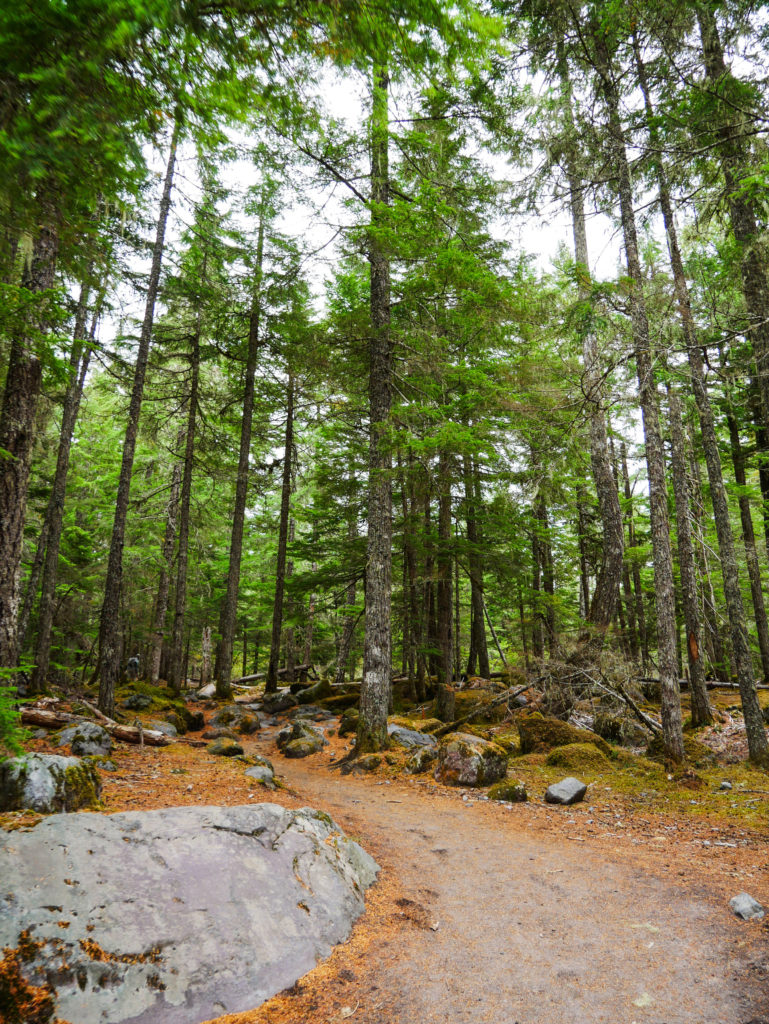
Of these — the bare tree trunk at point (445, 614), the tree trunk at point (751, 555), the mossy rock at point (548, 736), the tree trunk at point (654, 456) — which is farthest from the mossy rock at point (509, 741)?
the tree trunk at point (751, 555)

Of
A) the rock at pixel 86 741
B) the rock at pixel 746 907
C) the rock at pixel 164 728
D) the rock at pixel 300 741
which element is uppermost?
the rock at pixel 86 741

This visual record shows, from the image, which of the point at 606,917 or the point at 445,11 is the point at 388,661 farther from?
the point at 445,11

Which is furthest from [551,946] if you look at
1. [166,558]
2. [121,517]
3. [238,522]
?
[166,558]

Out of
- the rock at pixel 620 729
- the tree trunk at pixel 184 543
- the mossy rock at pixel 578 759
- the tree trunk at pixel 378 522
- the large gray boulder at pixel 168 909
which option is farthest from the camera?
the tree trunk at pixel 184 543

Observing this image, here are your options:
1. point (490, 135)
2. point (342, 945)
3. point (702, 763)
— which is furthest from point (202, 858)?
point (490, 135)

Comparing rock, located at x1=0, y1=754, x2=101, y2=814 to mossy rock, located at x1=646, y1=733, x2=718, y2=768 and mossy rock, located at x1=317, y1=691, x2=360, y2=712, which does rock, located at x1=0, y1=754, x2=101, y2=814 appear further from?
mossy rock, located at x1=317, y1=691, x2=360, y2=712

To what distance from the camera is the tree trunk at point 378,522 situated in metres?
10.6

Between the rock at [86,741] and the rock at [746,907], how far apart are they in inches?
326

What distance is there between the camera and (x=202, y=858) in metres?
3.68

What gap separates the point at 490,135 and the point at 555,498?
883cm

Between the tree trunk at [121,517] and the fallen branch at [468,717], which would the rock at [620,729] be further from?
the tree trunk at [121,517]

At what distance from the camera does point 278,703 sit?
1752cm

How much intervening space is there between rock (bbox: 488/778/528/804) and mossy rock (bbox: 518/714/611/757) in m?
3.03

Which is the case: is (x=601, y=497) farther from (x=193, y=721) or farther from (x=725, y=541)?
(x=193, y=721)
